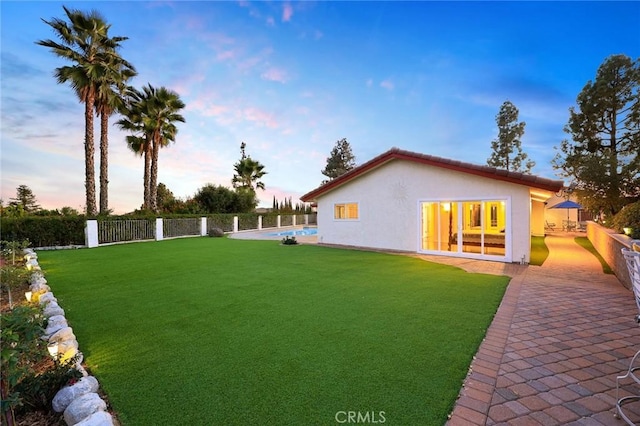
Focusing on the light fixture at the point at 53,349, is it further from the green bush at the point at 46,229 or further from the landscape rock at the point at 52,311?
the green bush at the point at 46,229

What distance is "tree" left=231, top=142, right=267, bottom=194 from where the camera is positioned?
1609 inches

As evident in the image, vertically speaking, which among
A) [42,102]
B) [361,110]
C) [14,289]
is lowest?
[14,289]

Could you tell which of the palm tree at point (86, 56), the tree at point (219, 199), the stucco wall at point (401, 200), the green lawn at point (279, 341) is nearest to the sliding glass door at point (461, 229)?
the stucco wall at point (401, 200)

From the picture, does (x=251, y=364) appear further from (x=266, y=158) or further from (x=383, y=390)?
(x=266, y=158)

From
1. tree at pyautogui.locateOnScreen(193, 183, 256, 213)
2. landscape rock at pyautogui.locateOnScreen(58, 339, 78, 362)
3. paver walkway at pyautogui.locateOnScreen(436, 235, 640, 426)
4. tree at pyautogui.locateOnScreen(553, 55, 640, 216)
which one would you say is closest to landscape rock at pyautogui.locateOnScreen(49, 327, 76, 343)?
landscape rock at pyautogui.locateOnScreen(58, 339, 78, 362)

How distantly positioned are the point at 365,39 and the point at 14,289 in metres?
16.0

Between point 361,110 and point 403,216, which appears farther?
point 361,110

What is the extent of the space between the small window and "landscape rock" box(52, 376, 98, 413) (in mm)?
13456

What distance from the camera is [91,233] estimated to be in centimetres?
1675

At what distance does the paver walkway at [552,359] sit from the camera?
2670 millimetres

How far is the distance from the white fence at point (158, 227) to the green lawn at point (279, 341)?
1006 centimetres

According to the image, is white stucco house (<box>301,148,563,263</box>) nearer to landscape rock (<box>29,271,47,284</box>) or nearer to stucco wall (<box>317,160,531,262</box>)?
stucco wall (<box>317,160,531,262</box>)

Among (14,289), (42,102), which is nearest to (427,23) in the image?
(14,289)

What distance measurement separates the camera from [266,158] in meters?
41.4
